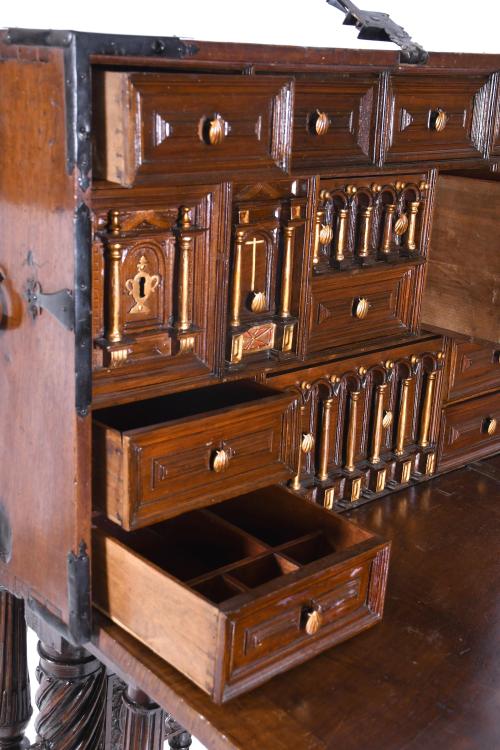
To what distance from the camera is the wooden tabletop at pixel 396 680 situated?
1354mm

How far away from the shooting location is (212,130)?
4.49 feet

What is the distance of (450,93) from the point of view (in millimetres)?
1774

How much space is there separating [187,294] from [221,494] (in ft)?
1.05

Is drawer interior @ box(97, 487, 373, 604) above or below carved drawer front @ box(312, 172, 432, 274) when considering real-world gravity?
below

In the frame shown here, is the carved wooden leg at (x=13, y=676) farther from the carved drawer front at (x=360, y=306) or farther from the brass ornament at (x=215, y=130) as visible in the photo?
the brass ornament at (x=215, y=130)

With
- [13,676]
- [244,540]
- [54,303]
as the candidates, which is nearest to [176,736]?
[13,676]

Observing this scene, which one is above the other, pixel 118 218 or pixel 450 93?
pixel 450 93

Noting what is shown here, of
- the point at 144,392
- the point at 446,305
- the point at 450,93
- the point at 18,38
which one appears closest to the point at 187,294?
the point at 144,392

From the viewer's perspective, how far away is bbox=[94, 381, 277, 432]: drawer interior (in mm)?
1723

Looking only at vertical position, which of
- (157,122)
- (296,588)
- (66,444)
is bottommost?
(296,588)

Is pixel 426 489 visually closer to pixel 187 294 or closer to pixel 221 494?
pixel 221 494

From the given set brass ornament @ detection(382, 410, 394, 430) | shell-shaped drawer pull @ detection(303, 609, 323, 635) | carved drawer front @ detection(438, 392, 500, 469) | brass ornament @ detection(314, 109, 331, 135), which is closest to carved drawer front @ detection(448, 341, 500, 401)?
carved drawer front @ detection(438, 392, 500, 469)

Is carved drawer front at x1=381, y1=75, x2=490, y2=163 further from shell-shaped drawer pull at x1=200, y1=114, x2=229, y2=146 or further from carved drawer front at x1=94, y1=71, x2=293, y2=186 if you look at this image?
shell-shaped drawer pull at x1=200, y1=114, x2=229, y2=146

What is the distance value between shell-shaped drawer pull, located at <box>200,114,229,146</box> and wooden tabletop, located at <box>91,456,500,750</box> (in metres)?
0.73
